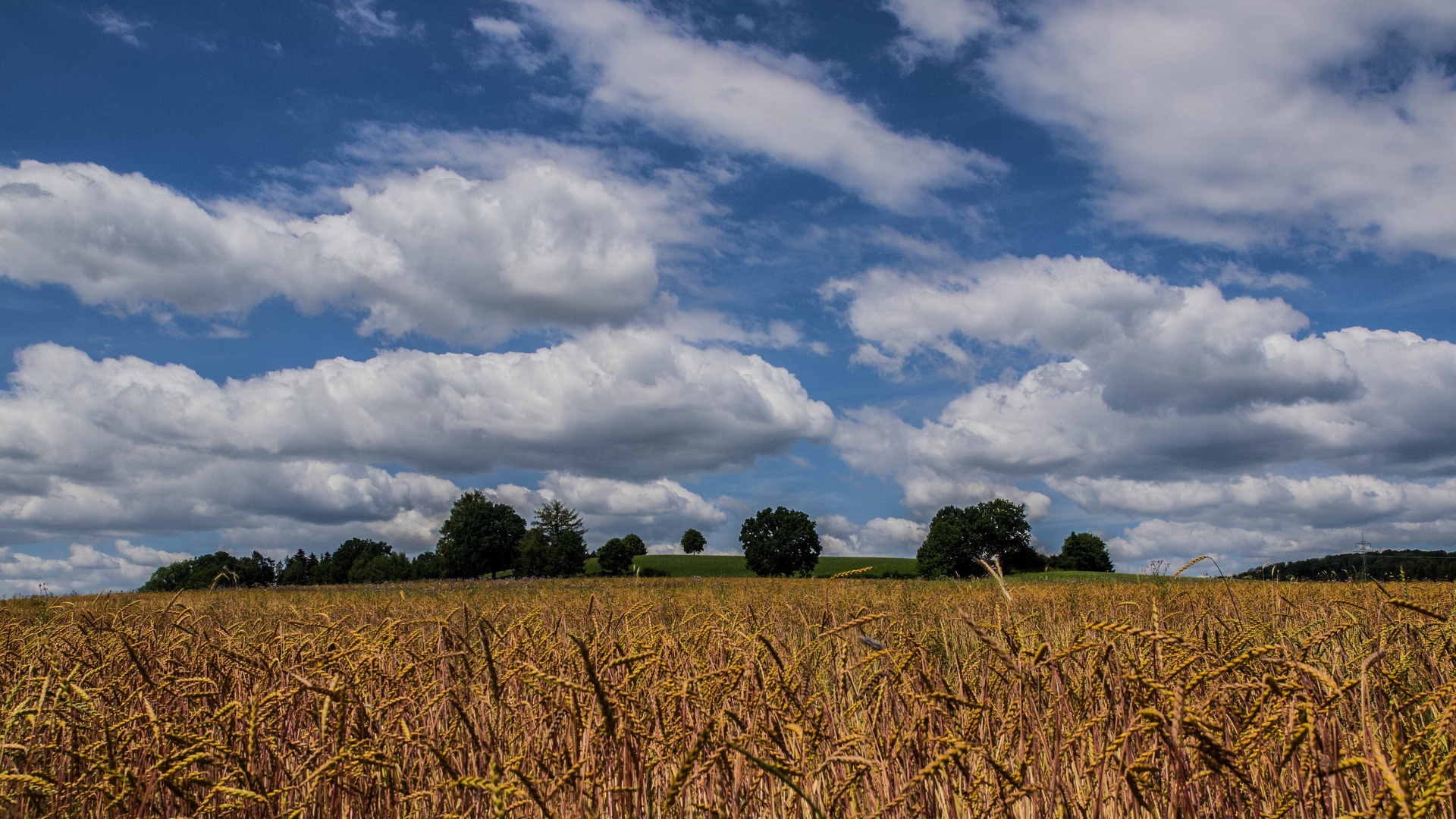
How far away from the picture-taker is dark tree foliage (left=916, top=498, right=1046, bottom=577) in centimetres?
6988

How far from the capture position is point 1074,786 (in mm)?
2814

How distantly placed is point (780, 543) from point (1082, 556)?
32.1 m

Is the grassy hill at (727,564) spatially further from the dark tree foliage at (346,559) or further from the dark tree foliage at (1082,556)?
the dark tree foliage at (346,559)

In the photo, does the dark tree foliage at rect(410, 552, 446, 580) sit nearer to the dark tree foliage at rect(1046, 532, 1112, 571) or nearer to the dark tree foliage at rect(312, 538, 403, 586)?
the dark tree foliage at rect(312, 538, 403, 586)

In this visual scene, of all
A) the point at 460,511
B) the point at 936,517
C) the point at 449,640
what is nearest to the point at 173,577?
the point at 460,511

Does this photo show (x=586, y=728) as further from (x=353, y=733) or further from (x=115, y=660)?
(x=115, y=660)

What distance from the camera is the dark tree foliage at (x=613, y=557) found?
247 ft

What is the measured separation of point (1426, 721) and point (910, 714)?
4211mm

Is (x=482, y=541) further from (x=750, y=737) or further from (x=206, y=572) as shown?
(x=750, y=737)

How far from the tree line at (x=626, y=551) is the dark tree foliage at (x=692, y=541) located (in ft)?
42.0

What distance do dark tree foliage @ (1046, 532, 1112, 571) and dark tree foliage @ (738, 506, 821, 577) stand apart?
2500cm

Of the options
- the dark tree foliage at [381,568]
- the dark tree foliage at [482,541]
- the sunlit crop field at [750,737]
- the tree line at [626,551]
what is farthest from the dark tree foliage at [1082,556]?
the sunlit crop field at [750,737]

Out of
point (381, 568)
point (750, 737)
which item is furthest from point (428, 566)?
point (750, 737)

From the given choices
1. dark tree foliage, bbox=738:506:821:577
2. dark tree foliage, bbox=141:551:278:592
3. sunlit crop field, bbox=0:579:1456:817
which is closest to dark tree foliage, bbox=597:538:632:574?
dark tree foliage, bbox=738:506:821:577
